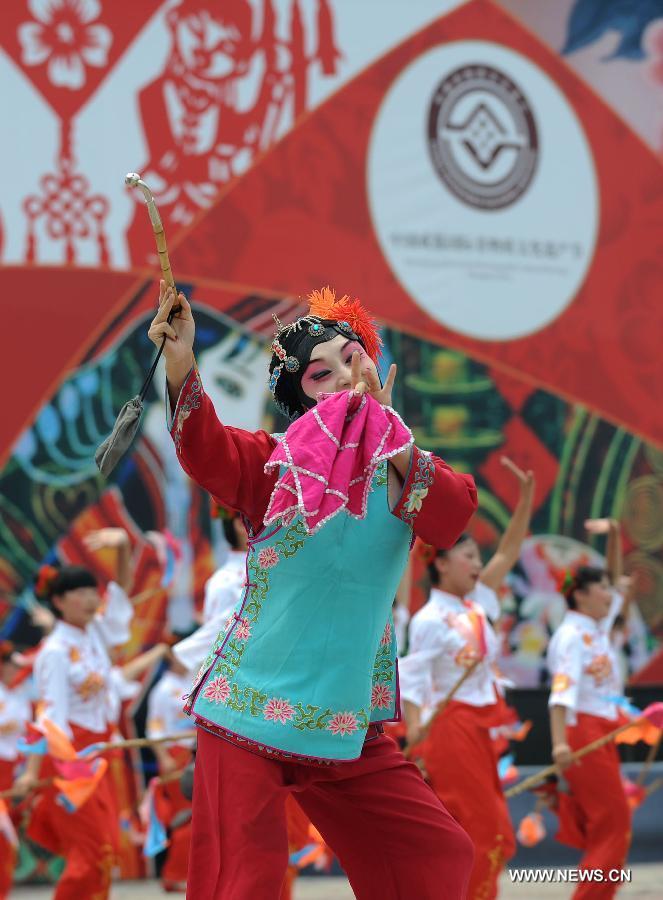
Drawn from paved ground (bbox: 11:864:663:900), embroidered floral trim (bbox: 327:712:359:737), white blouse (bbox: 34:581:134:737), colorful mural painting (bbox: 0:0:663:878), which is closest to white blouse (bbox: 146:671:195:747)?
colorful mural painting (bbox: 0:0:663:878)

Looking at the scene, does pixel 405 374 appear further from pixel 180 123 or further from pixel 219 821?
pixel 219 821

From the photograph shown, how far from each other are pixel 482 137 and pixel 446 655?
4504mm

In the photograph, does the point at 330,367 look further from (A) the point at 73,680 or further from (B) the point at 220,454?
(A) the point at 73,680

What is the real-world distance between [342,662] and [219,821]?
40cm

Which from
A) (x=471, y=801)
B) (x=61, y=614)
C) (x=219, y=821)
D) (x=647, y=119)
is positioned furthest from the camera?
(x=647, y=119)

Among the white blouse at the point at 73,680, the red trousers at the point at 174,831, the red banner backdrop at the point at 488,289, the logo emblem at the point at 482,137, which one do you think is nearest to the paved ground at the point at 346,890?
the red trousers at the point at 174,831

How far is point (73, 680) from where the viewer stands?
18.2ft

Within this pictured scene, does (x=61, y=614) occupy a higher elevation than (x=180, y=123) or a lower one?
lower

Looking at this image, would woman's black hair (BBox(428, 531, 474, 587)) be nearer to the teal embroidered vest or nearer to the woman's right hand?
the teal embroidered vest

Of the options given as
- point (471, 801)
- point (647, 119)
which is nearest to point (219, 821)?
point (471, 801)

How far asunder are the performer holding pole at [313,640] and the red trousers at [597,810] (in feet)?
9.77

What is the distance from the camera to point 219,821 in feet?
9.41

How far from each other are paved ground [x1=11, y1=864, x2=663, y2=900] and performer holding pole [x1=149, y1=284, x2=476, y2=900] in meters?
4.06

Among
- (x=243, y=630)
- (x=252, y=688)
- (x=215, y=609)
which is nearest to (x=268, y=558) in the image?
(x=243, y=630)
